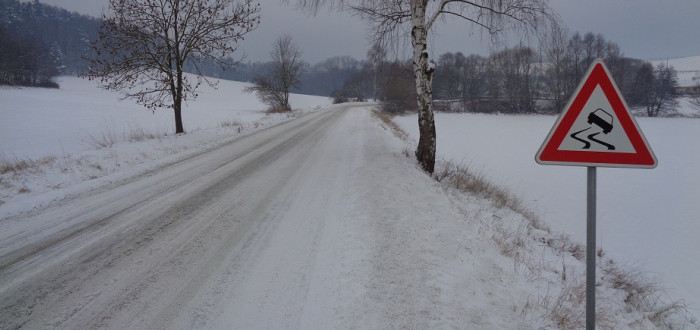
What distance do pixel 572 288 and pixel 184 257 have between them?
4.20 metres

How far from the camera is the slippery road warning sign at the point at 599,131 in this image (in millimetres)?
2207

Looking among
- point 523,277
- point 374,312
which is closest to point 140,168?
point 374,312

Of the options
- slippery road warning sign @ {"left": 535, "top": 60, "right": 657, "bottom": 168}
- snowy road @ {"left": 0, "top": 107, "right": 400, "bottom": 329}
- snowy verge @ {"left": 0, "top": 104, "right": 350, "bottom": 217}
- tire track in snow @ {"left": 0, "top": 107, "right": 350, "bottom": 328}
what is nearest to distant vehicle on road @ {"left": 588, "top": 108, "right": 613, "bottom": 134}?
slippery road warning sign @ {"left": 535, "top": 60, "right": 657, "bottom": 168}

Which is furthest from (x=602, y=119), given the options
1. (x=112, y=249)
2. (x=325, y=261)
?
(x=112, y=249)

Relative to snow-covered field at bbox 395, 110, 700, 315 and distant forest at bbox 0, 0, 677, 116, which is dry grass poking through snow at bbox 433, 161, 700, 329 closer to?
snow-covered field at bbox 395, 110, 700, 315

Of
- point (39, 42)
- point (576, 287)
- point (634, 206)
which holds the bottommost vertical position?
point (634, 206)

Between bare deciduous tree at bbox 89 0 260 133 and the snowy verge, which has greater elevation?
bare deciduous tree at bbox 89 0 260 133

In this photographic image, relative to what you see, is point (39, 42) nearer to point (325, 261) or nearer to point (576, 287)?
point (325, 261)

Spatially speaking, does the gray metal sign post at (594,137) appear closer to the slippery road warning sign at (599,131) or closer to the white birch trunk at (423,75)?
the slippery road warning sign at (599,131)

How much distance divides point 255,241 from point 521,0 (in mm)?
7459

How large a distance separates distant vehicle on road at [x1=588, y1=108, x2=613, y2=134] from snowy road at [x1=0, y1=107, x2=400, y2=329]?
7.28 ft

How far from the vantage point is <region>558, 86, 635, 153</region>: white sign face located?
7.29 ft

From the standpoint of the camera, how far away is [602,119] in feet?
7.41

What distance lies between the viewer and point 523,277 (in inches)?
Answer: 135
